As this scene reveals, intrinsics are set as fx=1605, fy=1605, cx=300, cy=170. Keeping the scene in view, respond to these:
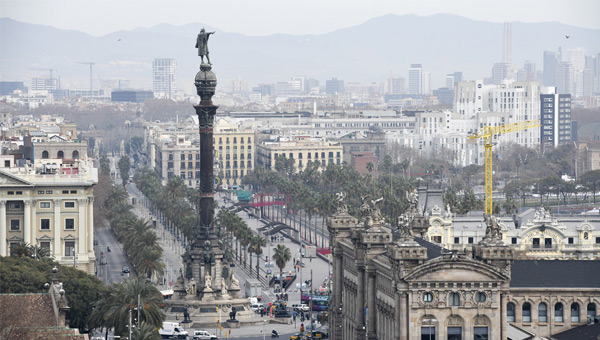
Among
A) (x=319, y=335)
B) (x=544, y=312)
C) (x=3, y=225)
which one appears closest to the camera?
(x=544, y=312)

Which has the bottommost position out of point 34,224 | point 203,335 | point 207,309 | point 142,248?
point 207,309

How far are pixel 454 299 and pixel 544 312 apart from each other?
10190mm

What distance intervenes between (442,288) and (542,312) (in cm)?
1083

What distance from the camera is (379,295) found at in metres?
89.0

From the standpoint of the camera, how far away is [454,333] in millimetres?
81562

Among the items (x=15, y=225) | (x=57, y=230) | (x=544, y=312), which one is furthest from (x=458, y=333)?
(x=15, y=225)

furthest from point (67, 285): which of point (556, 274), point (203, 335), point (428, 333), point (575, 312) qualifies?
point (575, 312)

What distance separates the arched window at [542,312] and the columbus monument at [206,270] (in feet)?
135

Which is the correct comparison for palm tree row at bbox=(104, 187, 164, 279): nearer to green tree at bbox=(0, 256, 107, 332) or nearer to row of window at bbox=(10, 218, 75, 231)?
row of window at bbox=(10, 218, 75, 231)

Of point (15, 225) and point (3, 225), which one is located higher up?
point (3, 225)

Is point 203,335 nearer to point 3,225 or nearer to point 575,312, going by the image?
point 3,225

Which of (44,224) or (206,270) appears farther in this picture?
(44,224)

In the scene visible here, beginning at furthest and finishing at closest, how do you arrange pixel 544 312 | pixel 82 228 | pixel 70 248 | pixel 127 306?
1. pixel 82 228
2. pixel 70 248
3. pixel 127 306
4. pixel 544 312

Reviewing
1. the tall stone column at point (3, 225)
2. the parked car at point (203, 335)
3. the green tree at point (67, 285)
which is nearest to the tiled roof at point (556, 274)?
the green tree at point (67, 285)
